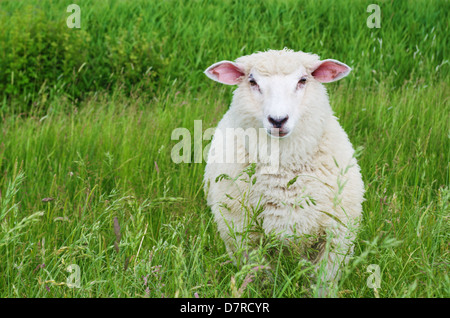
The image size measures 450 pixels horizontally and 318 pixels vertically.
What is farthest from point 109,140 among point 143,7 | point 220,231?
point 143,7

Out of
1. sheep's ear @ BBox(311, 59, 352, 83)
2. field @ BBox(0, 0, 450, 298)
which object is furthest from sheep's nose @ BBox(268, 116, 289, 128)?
field @ BBox(0, 0, 450, 298)

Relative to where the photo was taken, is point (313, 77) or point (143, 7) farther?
point (143, 7)

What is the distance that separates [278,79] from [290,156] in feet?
1.28

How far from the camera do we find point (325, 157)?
9.09ft

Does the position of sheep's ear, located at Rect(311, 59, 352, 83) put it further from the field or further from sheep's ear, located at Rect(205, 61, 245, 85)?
the field

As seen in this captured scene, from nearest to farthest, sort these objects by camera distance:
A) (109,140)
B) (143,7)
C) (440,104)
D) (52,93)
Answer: (109,140)
(440,104)
(52,93)
(143,7)

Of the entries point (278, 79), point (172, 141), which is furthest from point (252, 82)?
point (172, 141)

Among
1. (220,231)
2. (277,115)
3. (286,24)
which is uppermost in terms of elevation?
(286,24)

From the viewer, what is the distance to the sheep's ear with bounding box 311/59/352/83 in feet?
9.28

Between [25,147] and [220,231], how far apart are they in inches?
76.9

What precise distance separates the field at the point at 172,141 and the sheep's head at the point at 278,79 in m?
0.58

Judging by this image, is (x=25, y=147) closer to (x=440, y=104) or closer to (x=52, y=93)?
(x=52, y=93)

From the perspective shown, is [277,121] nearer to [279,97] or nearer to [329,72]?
[279,97]

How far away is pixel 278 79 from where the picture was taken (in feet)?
8.67
